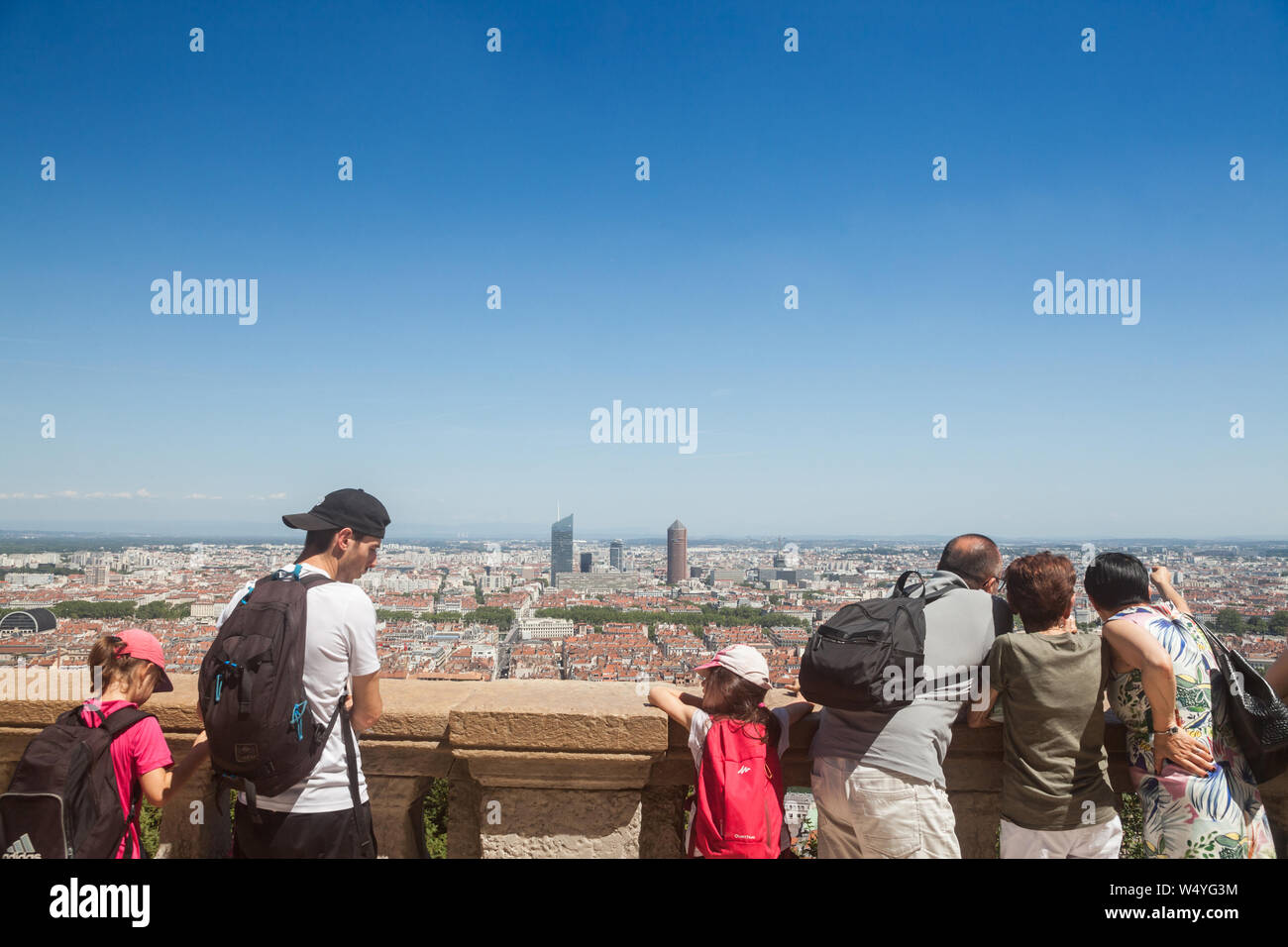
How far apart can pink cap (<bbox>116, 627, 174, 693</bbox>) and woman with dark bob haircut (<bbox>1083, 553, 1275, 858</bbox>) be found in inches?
121

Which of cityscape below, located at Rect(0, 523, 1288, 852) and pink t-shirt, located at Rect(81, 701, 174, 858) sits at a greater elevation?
pink t-shirt, located at Rect(81, 701, 174, 858)

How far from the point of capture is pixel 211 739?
1.86 meters

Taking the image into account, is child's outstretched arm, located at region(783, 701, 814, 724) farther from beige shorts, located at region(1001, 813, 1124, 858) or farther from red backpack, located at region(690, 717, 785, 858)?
beige shorts, located at region(1001, 813, 1124, 858)

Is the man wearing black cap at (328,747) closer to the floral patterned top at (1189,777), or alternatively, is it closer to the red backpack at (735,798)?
the red backpack at (735,798)

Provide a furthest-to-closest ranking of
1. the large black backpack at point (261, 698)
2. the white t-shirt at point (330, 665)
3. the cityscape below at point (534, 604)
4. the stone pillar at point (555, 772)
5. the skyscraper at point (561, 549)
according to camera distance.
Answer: the skyscraper at point (561, 549)
the cityscape below at point (534, 604)
the stone pillar at point (555, 772)
the white t-shirt at point (330, 665)
the large black backpack at point (261, 698)

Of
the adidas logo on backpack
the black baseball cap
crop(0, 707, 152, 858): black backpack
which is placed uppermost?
the black baseball cap

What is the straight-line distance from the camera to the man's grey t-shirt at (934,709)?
2053 millimetres

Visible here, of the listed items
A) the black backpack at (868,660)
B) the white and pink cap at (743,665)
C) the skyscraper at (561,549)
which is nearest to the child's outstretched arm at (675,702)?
the white and pink cap at (743,665)

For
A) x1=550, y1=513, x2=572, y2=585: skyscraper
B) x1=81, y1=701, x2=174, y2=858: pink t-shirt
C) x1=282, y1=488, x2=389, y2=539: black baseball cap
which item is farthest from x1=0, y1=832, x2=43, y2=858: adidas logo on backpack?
x1=550, y1=513, x2=572, y2=585: skyscraper

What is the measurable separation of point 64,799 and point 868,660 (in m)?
2.34

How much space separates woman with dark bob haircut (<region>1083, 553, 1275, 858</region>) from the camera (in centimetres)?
205

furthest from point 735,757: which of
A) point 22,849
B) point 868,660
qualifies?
point 22,849

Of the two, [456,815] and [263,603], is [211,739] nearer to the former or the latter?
[263,603]
